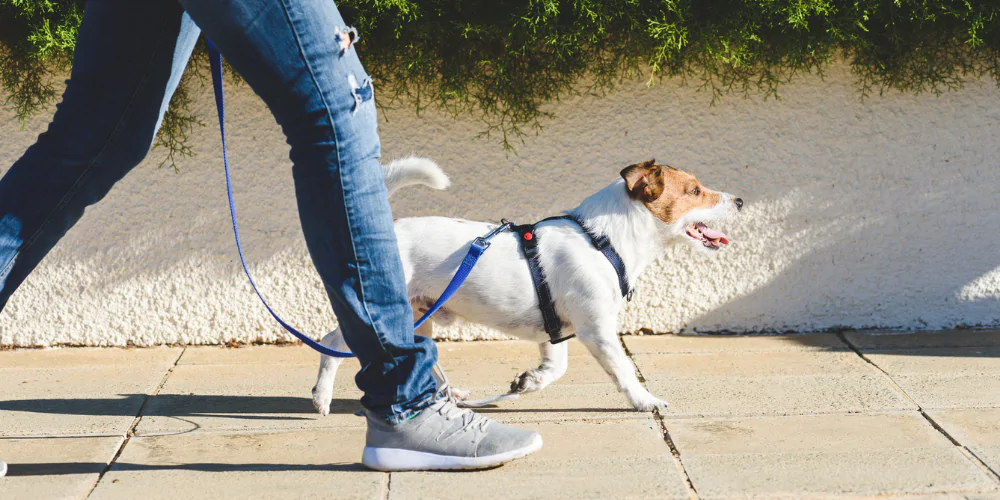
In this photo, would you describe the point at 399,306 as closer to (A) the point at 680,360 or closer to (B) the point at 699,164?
(A) the point at 680,360

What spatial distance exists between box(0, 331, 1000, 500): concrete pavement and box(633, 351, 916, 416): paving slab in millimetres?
14

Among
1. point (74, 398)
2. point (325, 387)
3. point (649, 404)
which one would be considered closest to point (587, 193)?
point (649, 404)

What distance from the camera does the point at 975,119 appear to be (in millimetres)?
4238

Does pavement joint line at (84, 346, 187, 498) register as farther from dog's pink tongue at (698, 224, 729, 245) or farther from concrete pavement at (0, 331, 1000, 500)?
dog's pink tongue at (698, 224, 729, 245)

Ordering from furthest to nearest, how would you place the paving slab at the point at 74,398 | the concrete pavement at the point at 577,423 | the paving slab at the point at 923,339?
the paving slab at the point at 923,339, the paving slab at the point at 74,398, the concrete pavement at the point at 577,423

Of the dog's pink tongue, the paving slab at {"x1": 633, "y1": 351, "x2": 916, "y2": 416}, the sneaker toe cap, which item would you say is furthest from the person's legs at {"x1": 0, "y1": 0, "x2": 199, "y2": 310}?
the dog's pink tongue

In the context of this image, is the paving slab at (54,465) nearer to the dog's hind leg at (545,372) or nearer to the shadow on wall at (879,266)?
the dog's hind leg at (545,372)

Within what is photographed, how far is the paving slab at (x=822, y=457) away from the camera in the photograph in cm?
233

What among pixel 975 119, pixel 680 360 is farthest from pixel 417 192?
pixel 975 119

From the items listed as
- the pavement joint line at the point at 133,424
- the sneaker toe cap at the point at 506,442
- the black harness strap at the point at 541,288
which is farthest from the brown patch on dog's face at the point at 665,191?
the pavement joint line at the point at 133,424

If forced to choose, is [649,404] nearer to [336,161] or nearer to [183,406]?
[336,161]

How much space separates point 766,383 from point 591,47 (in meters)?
1.68

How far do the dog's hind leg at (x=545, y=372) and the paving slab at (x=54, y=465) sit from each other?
1.40 metres

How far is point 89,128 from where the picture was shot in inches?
91.7
